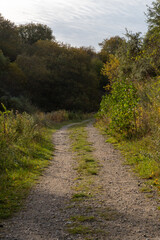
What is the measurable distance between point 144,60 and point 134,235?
13.6 meters

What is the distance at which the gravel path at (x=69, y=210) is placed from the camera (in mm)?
3635

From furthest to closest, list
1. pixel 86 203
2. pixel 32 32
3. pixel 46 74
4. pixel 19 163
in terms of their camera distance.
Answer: pixel 32 32 < pixel 46 74 < pixel 19 163 < pixel 86 203

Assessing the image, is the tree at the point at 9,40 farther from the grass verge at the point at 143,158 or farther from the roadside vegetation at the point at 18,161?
the grass verge at the point at 143,158

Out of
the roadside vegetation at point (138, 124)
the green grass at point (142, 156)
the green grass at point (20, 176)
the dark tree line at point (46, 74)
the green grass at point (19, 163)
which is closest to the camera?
the green grass at point (20, 176)

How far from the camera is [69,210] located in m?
4.54

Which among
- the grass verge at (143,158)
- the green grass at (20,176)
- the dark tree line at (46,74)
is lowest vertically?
the green grass at (20,176)

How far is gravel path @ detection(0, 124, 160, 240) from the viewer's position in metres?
3.63

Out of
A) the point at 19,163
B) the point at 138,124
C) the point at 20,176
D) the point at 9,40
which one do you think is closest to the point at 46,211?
the point at 20,176

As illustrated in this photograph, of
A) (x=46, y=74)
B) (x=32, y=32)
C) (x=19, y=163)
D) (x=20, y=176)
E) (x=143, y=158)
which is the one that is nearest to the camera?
(x=20, y=176)

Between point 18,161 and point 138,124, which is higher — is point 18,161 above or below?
below

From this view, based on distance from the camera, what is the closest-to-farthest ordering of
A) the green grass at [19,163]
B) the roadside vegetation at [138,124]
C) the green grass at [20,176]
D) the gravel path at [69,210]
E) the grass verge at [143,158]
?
the gravel path at [69,210] → the green grass at [20,176] → the green grass at [19,163] → the grass verge at [143,158] → the roadside vegetation at [138,124]

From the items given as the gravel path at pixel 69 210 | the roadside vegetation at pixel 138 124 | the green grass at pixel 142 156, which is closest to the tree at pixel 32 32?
the roadside vegetation at pixel 138 124

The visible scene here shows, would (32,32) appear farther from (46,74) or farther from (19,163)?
(19,163)

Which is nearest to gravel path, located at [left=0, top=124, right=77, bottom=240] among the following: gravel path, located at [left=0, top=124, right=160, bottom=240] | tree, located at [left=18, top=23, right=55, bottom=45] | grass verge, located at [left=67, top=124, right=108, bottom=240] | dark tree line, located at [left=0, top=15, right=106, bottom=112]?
gravel path, located at [left=0, top=124, right=160, bottom=240]
